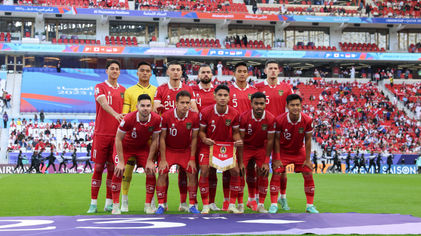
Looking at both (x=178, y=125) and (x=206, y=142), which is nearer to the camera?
(x=206, y=142)

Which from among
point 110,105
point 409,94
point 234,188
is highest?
point 409,94

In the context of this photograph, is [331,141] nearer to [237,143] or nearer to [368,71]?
[368,71]

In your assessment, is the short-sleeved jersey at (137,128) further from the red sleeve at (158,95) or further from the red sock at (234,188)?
the red sock at (234,188)

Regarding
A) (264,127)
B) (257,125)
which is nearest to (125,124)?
(257,125)

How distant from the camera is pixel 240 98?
1023cm

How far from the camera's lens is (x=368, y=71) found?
53.6m

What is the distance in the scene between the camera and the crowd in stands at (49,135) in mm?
35031

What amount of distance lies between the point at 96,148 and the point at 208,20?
4322 cm

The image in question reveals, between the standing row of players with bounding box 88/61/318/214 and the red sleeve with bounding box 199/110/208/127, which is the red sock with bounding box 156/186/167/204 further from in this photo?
the red sleeve with bounding box 199/110/208/127

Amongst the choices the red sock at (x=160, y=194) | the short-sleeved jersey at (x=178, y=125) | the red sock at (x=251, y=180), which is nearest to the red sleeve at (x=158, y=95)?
the short-sleeved jersey at (x=178, y=125)

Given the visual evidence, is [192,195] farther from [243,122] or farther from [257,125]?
[257,125]

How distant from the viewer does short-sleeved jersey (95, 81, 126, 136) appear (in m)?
9.91

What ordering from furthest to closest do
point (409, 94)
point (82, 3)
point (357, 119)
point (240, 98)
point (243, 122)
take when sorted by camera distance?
point (82, 3) → point (409, 94) → point (357, 119) → point (240, 98) → point (243, 122)

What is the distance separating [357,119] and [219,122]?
35.4 meters
